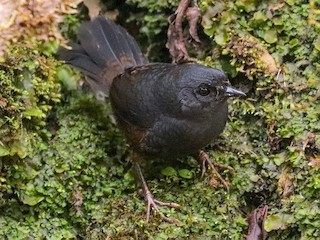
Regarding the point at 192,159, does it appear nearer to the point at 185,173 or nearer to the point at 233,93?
the point at 185,173

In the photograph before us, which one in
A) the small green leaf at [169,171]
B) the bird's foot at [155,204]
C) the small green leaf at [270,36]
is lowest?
the bird's foot at [155,204]

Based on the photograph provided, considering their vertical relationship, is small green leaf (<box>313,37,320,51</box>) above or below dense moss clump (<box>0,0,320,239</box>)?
above

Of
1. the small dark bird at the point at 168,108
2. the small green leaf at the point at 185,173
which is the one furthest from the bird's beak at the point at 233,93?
the small green leaf at the point at 185,173

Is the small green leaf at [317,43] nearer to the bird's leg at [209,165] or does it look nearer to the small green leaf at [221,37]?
the small green leaf at [221,37]

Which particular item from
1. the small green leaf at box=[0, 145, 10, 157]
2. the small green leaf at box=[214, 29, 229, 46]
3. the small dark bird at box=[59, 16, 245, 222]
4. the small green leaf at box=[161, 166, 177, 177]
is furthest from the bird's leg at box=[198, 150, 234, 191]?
the small green leaf at box=[0, 145, 10, 157]

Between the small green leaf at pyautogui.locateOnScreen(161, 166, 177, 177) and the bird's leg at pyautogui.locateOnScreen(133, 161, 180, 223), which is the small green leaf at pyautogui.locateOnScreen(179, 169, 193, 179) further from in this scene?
the bird's leg at pyautogui.locateOnScreen(133, 161, 180, 223)

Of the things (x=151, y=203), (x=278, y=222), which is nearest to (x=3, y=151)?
(x=151, y=203)
